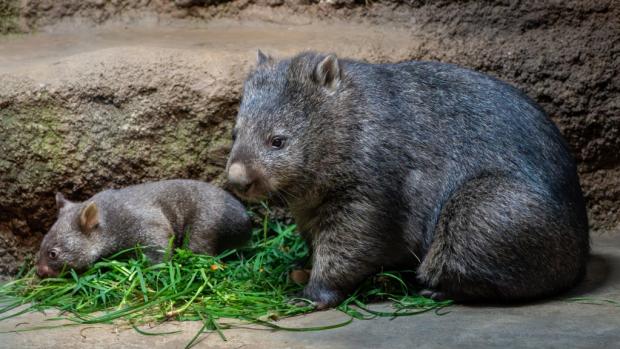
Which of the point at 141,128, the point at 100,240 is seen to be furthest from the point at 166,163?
the point at 100,240

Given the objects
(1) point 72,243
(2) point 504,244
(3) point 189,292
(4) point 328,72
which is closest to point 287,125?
(4) point 328,72

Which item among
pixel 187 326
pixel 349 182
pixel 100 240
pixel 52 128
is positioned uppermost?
pixel 52 128

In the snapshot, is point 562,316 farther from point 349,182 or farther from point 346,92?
point 346,92

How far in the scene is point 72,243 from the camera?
21.5 ft

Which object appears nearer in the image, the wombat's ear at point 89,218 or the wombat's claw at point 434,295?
the wombat's claw at point 434,295

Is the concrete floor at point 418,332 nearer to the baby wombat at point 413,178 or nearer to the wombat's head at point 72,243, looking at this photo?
the baby wombat at point 413,178

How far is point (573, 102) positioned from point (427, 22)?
151cm

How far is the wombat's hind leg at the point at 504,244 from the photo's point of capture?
219 inches

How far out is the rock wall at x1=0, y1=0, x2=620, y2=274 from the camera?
6945mm

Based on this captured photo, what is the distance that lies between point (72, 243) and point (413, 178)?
2.71m

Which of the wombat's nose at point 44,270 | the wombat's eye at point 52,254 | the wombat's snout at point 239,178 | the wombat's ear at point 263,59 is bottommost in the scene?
the wombat's nose at point 44,270

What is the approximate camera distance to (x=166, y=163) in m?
7.21

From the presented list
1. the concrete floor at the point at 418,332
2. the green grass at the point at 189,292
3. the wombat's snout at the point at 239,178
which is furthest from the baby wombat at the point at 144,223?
the wombat's snout at the point at 239,178

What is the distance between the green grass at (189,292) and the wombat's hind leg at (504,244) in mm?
298
